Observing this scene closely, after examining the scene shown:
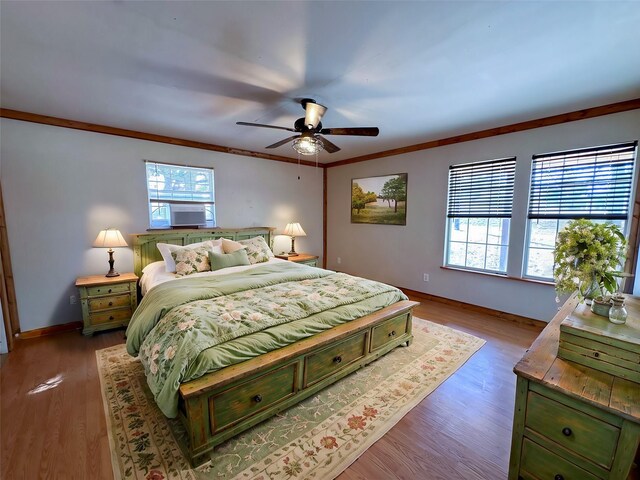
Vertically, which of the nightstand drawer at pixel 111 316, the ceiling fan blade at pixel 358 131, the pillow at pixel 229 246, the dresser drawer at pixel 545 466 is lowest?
the nightstand drawer at pixel 111 316

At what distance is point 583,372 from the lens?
3.94ft

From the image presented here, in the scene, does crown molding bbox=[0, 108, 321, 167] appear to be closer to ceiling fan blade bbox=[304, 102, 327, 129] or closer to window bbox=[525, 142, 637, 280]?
ceiling fan blade bbox=[304, 102, 327, 129]

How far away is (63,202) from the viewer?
315cm

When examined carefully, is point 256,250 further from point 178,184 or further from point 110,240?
point 110,240

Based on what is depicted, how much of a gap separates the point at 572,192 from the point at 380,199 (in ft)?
8.33

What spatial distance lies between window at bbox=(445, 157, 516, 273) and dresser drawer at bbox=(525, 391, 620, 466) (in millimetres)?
2781

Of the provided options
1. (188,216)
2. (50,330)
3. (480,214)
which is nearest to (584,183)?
(480,214)

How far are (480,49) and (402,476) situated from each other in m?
2.64

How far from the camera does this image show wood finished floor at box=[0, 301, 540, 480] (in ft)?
4.99

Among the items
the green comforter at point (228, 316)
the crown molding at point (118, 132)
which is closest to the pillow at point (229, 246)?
the green comforter at point (228, 316)

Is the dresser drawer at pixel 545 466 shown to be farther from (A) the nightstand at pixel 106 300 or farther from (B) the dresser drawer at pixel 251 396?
(A) the nightstand at pixel 106 300

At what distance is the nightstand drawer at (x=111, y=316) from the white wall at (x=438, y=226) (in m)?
3.73

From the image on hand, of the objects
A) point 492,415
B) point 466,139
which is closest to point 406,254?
point 466,139

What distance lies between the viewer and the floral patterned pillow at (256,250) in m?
3.95
